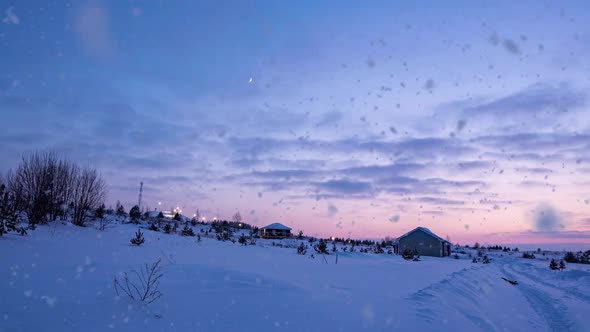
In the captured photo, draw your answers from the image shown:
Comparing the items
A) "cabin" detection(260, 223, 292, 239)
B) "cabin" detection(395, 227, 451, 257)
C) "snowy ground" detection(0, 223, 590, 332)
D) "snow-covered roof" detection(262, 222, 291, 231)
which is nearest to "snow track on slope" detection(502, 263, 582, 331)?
"snowy ground" detection(0, 223, 590, 332)

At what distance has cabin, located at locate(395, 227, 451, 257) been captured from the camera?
4419cm

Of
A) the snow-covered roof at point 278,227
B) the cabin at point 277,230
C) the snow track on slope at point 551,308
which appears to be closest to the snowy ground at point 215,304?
the snow track on slope at point 551,308

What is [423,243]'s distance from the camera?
44.8m

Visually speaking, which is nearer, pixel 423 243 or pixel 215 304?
pixel 215 304

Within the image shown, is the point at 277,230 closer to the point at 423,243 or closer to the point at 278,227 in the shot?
the point at 278,227

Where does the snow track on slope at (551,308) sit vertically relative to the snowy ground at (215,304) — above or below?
below

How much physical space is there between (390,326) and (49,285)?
542 centimetres

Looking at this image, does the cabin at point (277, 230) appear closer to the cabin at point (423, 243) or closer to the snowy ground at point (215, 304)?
the cabin at point (423, 243)

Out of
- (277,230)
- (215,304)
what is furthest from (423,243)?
(215,304)

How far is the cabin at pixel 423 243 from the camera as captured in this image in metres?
44.2

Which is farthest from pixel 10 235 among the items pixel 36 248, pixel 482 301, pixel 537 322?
pixel 537 322

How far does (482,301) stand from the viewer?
35.6ft

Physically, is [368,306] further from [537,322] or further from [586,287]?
[586,287]

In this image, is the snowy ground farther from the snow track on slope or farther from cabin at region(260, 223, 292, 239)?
cabin at region(260, 223, 292, 239)
